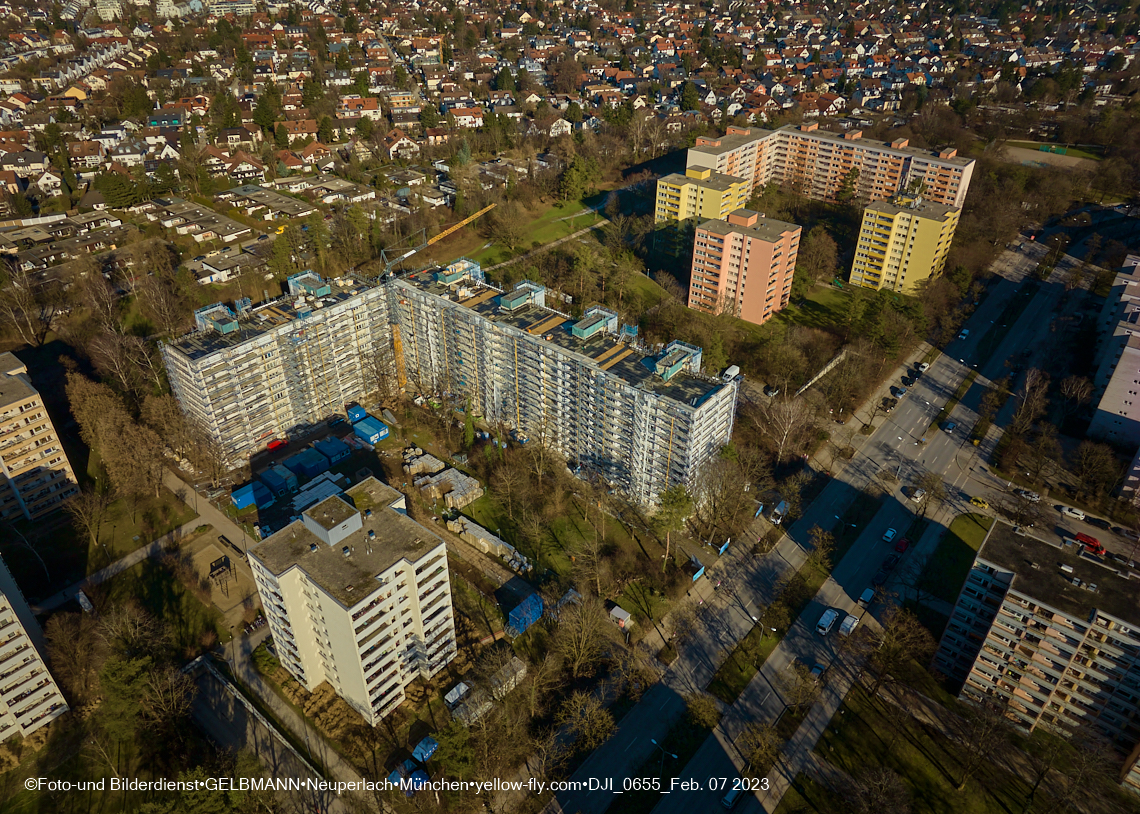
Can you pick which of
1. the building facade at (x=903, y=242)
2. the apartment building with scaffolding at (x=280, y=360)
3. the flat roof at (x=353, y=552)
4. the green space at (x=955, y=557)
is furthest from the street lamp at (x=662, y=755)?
the building facade at (x=903, y=242)

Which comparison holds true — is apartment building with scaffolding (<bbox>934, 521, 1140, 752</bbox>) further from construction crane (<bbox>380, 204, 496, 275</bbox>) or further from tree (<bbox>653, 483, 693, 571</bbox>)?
construction crane (<bbox>380, 204, 496, 275</bbox>)

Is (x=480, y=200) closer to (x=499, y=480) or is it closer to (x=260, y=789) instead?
(x=499, y=480)

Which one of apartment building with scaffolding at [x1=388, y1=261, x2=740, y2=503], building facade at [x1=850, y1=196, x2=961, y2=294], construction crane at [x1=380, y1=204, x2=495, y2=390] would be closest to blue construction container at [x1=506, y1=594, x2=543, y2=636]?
apartment building with scaffolding at [x1=388, y1=261, x2=740, y2=503]

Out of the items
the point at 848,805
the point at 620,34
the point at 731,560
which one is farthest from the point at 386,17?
the point at 848,805

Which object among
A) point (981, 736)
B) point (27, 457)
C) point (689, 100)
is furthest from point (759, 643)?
point (689, 100)

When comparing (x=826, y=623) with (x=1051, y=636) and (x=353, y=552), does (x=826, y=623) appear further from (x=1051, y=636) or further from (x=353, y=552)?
(x=353, y=552)

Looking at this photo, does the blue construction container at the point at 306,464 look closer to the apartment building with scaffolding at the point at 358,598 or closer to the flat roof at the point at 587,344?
the flat roof at the point at 587,344
